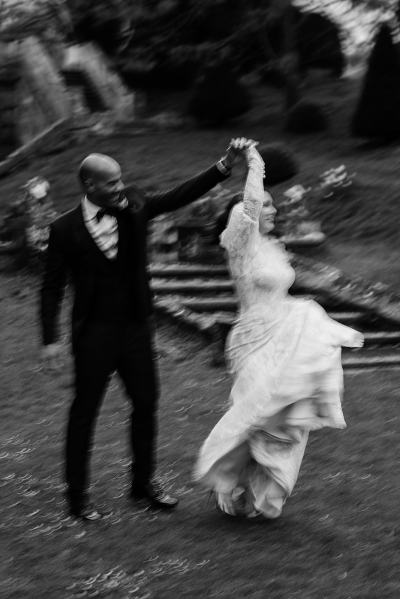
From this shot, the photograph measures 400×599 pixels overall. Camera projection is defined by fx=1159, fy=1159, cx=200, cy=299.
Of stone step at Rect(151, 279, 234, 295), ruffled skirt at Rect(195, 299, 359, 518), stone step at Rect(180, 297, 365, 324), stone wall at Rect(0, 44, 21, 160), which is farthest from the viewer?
stone wall at Rect(0, 44, 21, 160)

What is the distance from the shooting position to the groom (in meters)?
5.86

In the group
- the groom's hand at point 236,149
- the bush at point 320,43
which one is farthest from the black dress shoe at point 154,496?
the bush at point 320,43

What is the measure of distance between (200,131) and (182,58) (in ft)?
8.59

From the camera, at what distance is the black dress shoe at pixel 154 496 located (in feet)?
20.5

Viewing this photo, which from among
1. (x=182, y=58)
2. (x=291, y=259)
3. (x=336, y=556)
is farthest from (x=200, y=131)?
(x=336, y=556)

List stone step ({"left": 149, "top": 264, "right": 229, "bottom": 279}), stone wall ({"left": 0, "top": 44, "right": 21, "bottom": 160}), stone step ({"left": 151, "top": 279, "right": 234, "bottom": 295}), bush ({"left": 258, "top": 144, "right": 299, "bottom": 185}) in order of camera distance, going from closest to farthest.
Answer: bush ({"left": 258, "top": 144, "right": 299, "bottom": 185}) < stone step ({"left": 151, "top": 279, "right": 234, "bottom": 295}) < stone step ({"left": 149, "top": 264, "right": 229, "bottom": 279}) < stone wall ({"left": 0, "top": 44, "right": 21, "bottom": 160})

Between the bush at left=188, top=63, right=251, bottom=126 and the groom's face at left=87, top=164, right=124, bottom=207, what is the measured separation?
699 inches

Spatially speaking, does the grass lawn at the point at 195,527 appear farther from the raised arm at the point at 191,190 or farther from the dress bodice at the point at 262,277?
the raised arm at the point at 191,190

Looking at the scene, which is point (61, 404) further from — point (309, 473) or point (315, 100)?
point (315, 100)

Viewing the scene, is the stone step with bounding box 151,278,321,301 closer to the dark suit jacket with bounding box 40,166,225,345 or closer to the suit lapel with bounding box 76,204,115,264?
the dark suit jacket with bounding box 40,166,225,345

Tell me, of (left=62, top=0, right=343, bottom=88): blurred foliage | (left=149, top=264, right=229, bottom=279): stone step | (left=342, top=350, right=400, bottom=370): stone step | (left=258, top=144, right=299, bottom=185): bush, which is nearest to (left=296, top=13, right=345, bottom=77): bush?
(left=62, top=0, right=343, bottom=88): blurred foliage

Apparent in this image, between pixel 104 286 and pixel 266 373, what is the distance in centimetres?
93

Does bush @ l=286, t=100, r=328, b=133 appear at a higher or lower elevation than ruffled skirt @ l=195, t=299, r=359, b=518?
lower

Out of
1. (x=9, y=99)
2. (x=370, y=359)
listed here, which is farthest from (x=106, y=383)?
(x=9, y=99)
